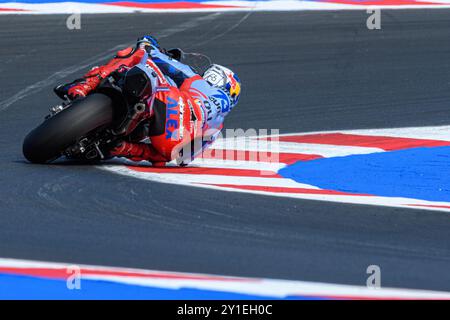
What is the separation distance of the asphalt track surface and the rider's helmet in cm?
115

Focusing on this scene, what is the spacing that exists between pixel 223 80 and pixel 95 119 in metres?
1.53

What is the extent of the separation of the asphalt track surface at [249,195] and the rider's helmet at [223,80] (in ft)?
3.77

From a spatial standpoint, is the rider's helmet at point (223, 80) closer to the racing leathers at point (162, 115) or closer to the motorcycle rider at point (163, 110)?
the motorcycle rider at point (163, 110)

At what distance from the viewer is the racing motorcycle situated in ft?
24.4

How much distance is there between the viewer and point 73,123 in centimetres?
742

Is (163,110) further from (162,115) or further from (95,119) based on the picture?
(95,119)

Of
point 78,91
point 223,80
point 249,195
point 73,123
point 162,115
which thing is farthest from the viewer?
point 223,80

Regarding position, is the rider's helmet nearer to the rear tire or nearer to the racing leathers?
the racing leathers

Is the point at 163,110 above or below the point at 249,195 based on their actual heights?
above

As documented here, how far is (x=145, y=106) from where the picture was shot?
25.2ft

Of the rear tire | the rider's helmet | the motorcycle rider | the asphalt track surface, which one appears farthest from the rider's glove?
the rider's helmet

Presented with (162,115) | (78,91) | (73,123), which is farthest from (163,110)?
(73,123)

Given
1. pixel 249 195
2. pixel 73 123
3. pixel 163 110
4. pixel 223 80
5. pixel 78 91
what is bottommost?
pixel 249 195

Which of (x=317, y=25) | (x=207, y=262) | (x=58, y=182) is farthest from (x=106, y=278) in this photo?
(x=317, y=25)
